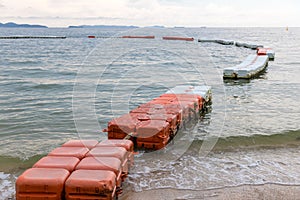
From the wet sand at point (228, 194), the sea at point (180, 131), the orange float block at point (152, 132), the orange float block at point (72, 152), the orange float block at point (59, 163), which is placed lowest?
the sea at point (180, 131)

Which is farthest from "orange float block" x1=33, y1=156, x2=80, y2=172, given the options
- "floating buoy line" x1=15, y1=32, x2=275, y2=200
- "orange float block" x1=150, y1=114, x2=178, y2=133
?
"orange float block" x1=150, y1=114, x2=178, y2=133

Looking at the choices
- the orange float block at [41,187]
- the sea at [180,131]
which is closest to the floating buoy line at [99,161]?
the orange float block at [41,187]

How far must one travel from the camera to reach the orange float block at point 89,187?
7.49 meters

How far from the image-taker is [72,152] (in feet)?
30.5

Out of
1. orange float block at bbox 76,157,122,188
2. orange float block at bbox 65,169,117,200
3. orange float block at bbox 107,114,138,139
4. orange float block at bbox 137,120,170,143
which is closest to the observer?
orange float block at bbox 65,169,117,200

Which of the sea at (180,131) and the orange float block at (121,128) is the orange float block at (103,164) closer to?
the sea at (180,131)

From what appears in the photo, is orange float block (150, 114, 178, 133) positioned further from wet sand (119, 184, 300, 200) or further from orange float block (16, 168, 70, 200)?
orange float block (16, 168, 70, 200)

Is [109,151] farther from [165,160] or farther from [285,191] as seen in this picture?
[285,191]

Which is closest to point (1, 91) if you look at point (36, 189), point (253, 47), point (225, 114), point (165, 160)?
point (225, 114)

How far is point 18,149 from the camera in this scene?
13328 millimetres

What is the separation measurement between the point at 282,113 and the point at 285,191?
10.5 metres

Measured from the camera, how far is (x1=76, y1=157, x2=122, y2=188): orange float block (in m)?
8.20

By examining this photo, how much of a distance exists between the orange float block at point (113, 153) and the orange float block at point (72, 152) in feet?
0.65

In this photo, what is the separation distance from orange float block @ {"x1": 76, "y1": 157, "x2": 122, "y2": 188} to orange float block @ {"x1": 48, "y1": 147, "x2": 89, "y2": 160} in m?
0.49
